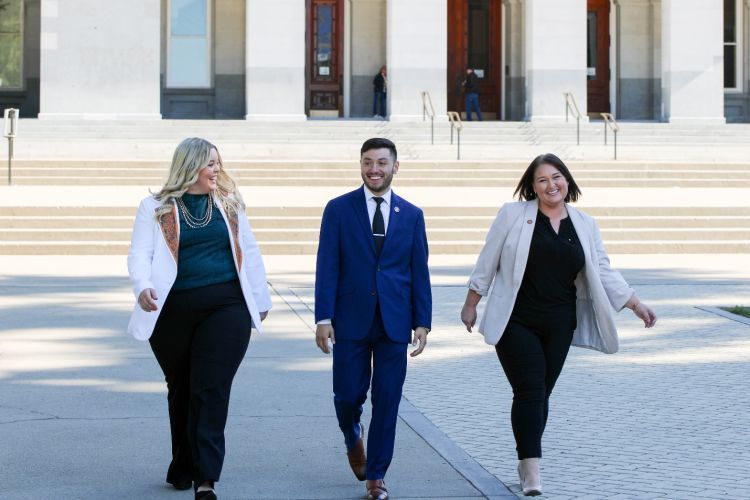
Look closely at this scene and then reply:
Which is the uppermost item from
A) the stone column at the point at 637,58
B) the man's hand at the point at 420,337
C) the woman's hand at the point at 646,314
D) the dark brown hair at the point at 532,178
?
the stone column at the point at 637,58

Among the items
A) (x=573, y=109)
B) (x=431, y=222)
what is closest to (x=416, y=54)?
(x=573, y=109)

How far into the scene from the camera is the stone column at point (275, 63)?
32.6 metres

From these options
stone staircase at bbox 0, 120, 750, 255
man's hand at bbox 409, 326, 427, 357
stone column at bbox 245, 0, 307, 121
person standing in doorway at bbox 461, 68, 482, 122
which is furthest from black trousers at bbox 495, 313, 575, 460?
person standing in doorway at bbox 461, 68, 482, 122

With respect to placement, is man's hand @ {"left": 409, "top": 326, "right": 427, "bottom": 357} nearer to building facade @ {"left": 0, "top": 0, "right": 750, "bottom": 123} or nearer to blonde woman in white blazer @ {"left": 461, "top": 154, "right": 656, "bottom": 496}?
blonde woman in white blazer @ {"left": 461, "top": 154, "right": 656, "bottom": 496}

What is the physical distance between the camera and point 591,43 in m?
38.1

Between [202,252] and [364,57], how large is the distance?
30342 mm

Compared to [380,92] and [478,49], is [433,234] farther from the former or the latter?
[478,49]

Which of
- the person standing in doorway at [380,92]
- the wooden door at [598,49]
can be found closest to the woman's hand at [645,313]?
the person standing in doorway at [380,92]

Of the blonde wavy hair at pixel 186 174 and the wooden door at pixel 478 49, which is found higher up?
the wooden door at pixel 478 49

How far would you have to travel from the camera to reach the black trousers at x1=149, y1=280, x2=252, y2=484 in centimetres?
621

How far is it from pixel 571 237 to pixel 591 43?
32.3 meters

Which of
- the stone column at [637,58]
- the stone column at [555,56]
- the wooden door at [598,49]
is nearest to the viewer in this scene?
the stone column at [555,56]

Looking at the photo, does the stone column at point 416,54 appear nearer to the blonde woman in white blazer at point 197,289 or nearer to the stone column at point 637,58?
the stone column at point 637,58

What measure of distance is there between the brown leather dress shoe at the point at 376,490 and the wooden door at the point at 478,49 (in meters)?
31.3
